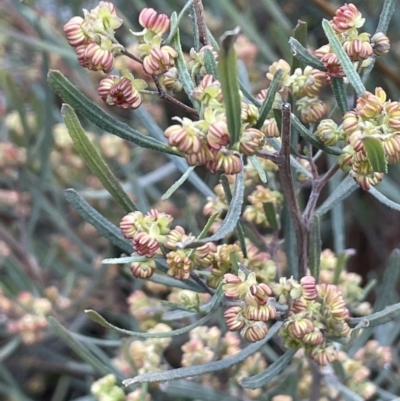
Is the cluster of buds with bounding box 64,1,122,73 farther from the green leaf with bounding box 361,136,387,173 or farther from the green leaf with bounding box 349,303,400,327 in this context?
the green leaf with bounding box 349,303,400,327

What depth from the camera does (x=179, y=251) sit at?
1.63 ft

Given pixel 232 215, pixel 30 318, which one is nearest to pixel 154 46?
pixel 232 215

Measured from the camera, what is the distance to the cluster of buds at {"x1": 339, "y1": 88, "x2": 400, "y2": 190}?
0.43 m

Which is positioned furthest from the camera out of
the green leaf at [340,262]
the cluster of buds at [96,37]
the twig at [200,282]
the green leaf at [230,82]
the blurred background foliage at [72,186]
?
the blurred background foliage at [72,186]

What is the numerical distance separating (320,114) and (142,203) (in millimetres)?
375

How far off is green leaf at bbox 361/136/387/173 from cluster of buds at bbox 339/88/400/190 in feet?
0.06

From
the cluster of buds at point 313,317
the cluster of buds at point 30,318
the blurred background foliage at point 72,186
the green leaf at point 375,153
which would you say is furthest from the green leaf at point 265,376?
the cluster of buds at point 30,318

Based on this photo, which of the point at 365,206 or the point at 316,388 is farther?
the point at 365,206

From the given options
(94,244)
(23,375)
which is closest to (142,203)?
(94,244)

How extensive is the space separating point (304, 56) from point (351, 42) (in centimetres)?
4

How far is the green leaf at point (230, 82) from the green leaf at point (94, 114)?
0.28ft

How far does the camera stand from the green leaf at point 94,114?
0.46m

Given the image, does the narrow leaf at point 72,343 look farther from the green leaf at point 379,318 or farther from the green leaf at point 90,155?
the green leaf at point 379,318

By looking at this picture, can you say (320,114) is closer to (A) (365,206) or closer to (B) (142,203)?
(B) (142,203)
